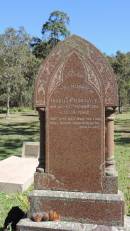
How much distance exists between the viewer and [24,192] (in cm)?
870

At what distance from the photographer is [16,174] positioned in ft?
31.9

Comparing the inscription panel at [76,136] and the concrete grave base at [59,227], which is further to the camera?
the inscription panel at [76,136]

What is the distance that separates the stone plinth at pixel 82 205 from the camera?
5703mm

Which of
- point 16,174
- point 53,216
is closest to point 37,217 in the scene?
point 53,216

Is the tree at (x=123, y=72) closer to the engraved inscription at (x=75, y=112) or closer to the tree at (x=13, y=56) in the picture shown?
the tree at (x=13, y=56)

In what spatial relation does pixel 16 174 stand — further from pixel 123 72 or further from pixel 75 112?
pixel 123 72

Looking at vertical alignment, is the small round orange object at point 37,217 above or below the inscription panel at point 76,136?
below

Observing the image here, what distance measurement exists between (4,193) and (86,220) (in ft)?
10.3

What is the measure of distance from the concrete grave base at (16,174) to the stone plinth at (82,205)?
2822 millimetres

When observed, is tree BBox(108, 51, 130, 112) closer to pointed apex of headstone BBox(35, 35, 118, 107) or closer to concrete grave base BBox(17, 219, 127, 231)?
pointed apex of headstone BBox(35, 35, 118, 107)

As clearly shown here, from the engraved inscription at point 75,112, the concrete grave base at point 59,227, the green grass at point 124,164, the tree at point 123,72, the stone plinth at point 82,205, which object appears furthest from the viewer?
the tree at point 123,72

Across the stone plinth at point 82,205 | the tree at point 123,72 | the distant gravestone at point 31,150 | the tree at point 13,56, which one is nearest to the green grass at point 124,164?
the stone plinth at point 82,205

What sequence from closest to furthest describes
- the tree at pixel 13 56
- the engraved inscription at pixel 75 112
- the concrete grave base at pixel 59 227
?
the concrete grave base at pixel 59 227, the engraved inscription at pixel 75 112, the tree at pixel 13 56

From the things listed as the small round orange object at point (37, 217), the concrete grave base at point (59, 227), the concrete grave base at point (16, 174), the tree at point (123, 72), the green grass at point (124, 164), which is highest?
the tree at point (123, 72)
